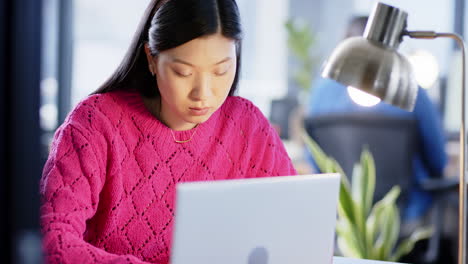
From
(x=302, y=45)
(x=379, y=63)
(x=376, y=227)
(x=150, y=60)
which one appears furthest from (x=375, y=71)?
(x=302, y=45)

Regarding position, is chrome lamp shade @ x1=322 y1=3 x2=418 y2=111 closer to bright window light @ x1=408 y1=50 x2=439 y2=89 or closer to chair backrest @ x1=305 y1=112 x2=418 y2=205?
chair backrest @ x1=305 y1=112 x2=418 y2=205

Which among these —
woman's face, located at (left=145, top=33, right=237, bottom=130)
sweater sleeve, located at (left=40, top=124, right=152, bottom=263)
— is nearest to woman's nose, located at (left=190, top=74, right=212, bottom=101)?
woman's face, located at (left=145, top=33, right=237, bottom=130)

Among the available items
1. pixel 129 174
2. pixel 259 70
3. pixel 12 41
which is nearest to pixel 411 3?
pixel 259 70

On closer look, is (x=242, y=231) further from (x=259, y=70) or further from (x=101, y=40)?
(x=259, y=70)

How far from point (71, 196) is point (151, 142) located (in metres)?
0.27

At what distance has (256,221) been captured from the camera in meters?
0.88

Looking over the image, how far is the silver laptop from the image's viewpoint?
781 mm

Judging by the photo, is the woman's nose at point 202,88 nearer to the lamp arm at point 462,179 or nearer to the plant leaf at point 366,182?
the lamp arm at point 462,179

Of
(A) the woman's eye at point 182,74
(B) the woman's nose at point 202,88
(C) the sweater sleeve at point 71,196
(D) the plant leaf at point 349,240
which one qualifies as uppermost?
(A) the woman's eye at point 182,74

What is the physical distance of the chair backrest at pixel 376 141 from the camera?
7.69 ft

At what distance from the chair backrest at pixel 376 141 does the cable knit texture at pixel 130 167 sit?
95cm

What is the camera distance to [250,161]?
146 centimetres

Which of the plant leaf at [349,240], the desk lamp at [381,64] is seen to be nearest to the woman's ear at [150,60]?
the desk lamp at [381,64]

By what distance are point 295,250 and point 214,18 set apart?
0.50 metres
